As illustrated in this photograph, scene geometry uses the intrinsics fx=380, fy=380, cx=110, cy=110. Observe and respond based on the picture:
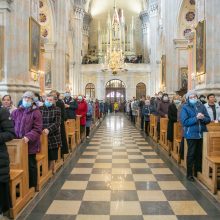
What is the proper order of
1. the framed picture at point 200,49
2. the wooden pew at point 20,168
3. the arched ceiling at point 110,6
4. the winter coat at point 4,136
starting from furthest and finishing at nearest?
the arched ceiling at point 110,6 → the framed picture at point 200,49 → the wooden pew at point 20,168 → the winter coat at point 4,136

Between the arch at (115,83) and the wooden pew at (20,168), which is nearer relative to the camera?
the wooden pew at (20,168)

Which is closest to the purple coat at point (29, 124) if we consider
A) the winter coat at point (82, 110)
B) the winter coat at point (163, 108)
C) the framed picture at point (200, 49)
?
the winter coat at point (163, 108)

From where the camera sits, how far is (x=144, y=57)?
4631 centimetres

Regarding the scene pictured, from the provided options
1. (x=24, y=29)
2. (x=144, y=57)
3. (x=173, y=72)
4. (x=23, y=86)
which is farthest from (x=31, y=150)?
(x=144, y=57)

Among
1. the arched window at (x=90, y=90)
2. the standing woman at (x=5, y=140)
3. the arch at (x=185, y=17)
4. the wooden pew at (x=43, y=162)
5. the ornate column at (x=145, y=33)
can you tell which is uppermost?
the ornate column at (x=145, y=33)

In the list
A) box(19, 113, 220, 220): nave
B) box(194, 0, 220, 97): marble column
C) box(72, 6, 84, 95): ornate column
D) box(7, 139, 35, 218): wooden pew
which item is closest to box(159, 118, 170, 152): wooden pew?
box(194, 0, 220, 97): marble column

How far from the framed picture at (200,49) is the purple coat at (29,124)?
8630 millimetres

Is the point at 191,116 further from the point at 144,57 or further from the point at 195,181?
the point at 144,57

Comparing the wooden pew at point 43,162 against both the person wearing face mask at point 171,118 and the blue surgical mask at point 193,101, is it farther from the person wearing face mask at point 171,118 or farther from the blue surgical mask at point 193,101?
the person wearing face mask at point 171,118

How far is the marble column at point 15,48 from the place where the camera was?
12352 mm

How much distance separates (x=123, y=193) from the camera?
6.76 metres

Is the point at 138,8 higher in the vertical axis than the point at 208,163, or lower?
higher

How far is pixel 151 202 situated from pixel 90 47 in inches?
1705

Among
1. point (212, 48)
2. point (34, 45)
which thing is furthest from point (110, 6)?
point (212, 48)
